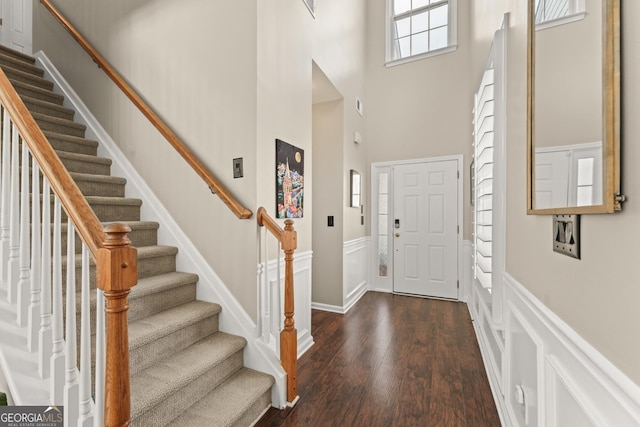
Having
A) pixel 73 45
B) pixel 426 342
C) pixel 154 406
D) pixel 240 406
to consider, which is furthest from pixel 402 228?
pixel 73 45

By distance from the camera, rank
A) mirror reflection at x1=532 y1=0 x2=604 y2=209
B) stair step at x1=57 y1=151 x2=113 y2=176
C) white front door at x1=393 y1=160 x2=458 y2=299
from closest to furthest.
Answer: mirror reflection at x1=532 y1=0 x2=604 y2=209, stair step at x1=57 y1=151 x2=113 y2=176, white front door at x1=393 y1=160 x2=458 y2=299

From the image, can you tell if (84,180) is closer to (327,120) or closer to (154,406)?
(154,406)

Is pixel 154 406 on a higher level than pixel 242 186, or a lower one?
lower

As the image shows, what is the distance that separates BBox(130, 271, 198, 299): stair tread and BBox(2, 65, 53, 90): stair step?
2414 millimetres

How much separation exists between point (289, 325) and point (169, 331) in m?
0.71

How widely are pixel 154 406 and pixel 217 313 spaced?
2.42 ft

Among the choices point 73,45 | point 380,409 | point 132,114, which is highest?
point 73,45

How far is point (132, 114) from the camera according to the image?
2.62 metres

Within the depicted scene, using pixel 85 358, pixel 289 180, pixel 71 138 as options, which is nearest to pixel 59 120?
pixel 71 138

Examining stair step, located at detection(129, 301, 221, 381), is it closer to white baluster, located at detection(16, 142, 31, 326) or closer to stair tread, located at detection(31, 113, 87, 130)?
white baluster, located at detection(16, 142, 31, 326)

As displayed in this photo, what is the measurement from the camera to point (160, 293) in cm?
195

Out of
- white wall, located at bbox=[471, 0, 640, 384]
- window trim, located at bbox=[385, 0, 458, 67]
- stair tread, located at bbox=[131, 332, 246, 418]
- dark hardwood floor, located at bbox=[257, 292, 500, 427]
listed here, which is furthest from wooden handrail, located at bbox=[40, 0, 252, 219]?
window trim, located at bbox=[385, 0, 458, 67]

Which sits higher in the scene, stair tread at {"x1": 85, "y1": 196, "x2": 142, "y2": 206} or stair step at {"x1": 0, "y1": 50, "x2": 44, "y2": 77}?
stair step at {"x1": 0, "y1": 50, "x2": 44, "y2": 77}

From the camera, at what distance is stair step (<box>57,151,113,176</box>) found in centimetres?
239
